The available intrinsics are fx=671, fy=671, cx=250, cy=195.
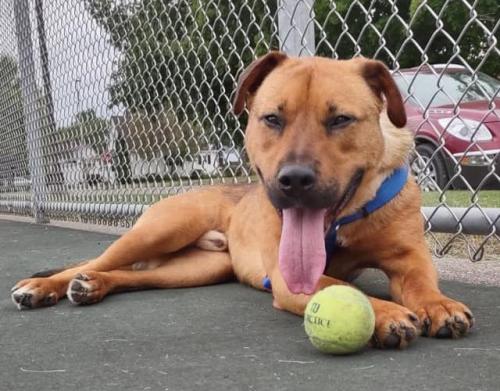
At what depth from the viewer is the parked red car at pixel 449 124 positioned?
3.72 m

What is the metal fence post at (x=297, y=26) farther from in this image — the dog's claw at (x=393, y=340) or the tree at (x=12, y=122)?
the tree at (x=12, y=122)

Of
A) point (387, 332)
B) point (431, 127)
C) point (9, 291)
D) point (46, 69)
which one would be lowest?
point (9, 291)

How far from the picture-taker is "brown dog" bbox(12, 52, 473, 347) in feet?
7.52

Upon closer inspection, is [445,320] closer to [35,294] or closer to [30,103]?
[35,294]

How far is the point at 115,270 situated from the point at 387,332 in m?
1.81

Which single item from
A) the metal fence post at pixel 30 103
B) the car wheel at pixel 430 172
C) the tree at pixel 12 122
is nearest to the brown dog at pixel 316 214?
the car wheel at pixel 430 172

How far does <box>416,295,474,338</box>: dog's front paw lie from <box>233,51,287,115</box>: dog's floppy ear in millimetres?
1244

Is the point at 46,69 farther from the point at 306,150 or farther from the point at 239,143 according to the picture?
the point at 306,150

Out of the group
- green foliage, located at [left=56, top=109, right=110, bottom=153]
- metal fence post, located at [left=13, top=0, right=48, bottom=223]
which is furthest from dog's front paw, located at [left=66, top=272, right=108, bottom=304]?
metal fence post, located at [left=13, top=0, right=48, bottom=223]

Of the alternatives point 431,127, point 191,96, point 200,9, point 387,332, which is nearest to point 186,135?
point 191,96

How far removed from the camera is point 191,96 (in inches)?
225

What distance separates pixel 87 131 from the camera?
7.11 meters

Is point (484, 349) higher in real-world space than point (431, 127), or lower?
lower

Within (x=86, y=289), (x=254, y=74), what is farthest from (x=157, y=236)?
(x=254, y=74)
